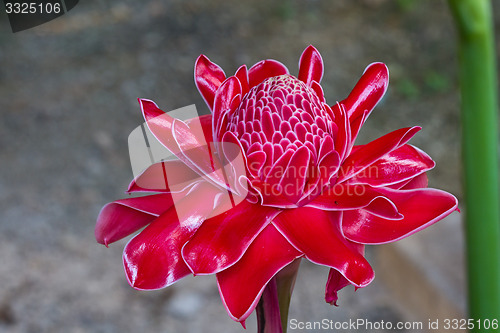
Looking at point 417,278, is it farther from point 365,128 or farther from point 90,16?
point 90,16

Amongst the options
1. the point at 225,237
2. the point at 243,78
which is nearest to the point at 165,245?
the point at 225,237

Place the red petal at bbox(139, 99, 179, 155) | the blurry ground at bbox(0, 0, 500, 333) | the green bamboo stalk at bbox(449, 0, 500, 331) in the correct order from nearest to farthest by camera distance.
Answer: the green bamboo stalk at bbox(449, 0, 500, 331) < the red petal at bbox(139, 99, 179, 155) < the blurry ground at bbox(0, 0, 500, 333)

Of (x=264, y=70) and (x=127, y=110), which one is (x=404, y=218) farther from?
(x=127, y=110)

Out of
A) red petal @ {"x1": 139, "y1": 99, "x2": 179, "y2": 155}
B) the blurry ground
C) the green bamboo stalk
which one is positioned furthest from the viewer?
the blurry ground

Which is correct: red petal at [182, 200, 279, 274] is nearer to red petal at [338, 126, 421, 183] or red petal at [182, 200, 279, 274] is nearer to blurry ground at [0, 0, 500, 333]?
red petal at [338, 126, 421, 183]

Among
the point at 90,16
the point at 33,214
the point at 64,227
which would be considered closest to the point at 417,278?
the point at 64,227

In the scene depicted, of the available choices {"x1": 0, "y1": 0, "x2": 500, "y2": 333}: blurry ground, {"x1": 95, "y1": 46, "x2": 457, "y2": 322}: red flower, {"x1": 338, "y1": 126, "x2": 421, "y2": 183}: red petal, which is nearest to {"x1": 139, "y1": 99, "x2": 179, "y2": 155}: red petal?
{"x1": 95, "y1": 46, "x2": 457, "y2": 322}: red flower
